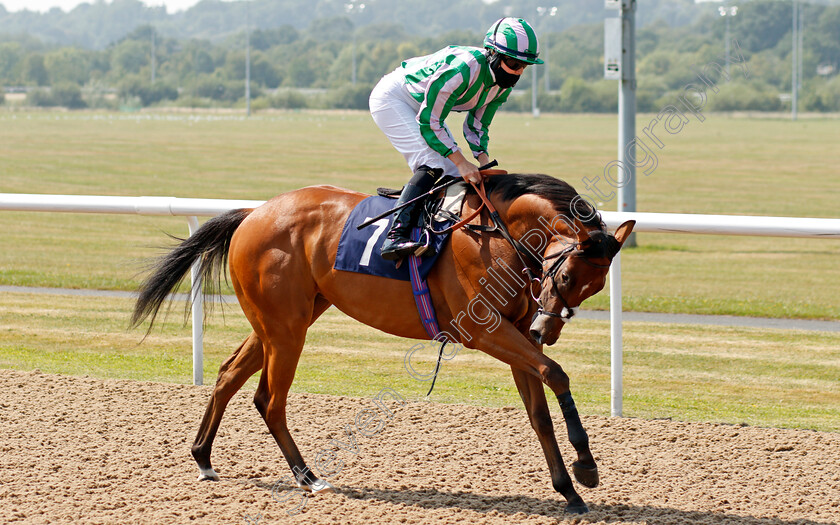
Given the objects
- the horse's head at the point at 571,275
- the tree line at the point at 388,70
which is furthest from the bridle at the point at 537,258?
the tree line at the point at 388,70

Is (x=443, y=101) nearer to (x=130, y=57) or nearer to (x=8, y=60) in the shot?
(x=130, y=57)

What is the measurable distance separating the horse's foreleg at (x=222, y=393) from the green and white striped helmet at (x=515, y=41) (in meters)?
1.64

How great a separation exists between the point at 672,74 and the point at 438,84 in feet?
241

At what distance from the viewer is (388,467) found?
14.3ft

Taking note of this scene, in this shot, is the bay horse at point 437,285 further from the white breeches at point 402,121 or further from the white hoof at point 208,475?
the white breeches at point 402,121

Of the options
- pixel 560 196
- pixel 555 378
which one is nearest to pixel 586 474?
pixel 555 378

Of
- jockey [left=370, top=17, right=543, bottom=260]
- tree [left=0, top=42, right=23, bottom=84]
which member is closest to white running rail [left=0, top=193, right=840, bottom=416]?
jockey [left=370, top=17, right=543, bottom=260]

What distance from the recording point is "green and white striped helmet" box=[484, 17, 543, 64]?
3723mm

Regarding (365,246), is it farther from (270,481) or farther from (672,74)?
(672,74)

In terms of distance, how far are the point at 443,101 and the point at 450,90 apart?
0.18 feet

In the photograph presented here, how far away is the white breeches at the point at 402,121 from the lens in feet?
13.3

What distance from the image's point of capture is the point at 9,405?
525 cm

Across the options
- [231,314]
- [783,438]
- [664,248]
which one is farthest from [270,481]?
[664,248]

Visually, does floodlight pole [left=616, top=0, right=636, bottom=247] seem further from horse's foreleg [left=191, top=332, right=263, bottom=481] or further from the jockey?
horse's foreleg [left=191, top=332, right=263, bottom=481]
